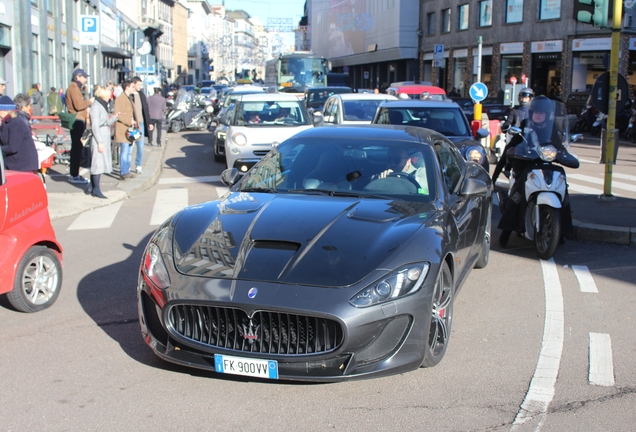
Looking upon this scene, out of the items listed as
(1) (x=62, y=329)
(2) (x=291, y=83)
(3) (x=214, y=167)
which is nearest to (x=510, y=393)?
(1) (x=62, y=329)

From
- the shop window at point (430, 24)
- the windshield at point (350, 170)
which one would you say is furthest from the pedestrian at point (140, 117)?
the shop window at point (430, 24)

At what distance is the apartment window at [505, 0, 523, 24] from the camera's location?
138 ft

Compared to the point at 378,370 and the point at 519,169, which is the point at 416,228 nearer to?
the point at 378,370

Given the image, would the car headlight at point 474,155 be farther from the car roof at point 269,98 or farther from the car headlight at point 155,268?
the car headlight at point 155,268

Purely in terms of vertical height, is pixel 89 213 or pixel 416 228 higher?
pixel 416 228

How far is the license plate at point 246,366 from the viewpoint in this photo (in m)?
4.06

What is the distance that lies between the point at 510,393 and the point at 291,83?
3625cm

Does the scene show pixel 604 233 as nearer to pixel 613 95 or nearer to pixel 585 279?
pixel 585 279

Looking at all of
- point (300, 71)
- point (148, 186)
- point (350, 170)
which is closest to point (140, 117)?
point (148, 186)

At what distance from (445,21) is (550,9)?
558 inches

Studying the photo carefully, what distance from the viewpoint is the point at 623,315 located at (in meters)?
6.02

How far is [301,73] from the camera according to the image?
40.1 metres

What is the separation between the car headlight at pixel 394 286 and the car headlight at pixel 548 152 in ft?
14.0

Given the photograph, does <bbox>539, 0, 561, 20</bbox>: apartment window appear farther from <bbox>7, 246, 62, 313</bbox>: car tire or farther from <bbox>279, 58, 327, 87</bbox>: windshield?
<bbox>7, 246, 62, 313</bbox>: car tire
